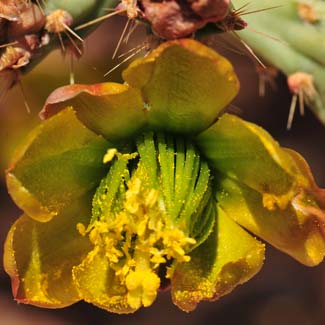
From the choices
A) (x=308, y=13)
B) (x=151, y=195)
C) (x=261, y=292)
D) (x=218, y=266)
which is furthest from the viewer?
(x=261, y=292)

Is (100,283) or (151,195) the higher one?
(151,195)

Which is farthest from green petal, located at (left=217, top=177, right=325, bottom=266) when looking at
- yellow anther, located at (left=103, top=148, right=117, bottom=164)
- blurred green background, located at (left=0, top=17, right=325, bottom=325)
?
blurred green background, located at (left=0, top=17, right=325, bottom=325)

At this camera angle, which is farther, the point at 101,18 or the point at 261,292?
the point at 261,292

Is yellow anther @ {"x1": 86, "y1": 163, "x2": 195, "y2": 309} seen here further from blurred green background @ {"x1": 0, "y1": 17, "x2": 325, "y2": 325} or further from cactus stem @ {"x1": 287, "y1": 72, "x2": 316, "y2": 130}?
blurred green background @ {"x1": 0, "y1": 17, "x2": 325, "y2": 325}

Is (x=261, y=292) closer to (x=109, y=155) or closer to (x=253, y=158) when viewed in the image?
(x=253, y=158)

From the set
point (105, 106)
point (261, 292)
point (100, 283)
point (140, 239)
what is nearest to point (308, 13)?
point (105, 106)

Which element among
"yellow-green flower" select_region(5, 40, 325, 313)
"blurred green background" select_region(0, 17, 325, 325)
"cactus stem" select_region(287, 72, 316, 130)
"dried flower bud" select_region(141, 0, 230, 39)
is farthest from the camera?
"blurred green background" select_region(0, 17, 325, 325)
